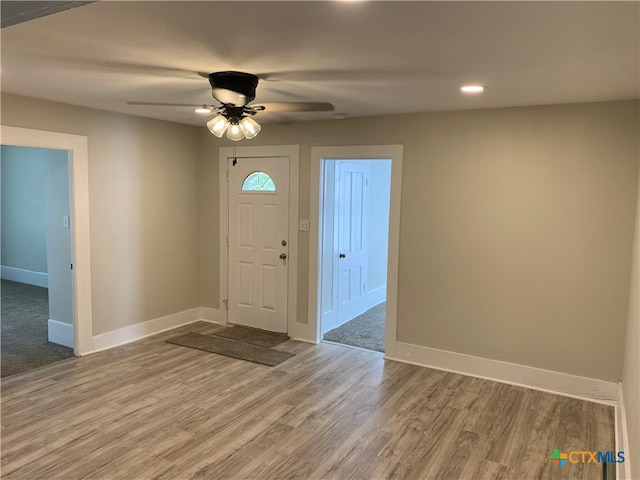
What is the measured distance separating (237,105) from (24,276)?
6.56 meters

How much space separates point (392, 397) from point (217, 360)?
5.68 ft

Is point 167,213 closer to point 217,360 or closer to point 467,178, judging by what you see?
point 217,360

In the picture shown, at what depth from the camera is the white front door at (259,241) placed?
5.13 meters

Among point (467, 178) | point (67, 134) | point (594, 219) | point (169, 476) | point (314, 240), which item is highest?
point (67, 134)

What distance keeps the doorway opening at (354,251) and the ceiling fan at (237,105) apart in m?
1.80

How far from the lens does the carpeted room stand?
360cm

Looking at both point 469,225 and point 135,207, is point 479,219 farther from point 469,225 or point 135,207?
point 135,207

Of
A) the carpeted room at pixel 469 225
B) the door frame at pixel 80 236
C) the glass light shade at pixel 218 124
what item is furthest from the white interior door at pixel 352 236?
the door frame at pixel 80 236

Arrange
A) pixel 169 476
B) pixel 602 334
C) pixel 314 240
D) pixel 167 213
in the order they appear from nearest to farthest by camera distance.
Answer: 1. pixel 169 476
2. pixel 602 334
3. pixel 314 240
4. pixel 167 213

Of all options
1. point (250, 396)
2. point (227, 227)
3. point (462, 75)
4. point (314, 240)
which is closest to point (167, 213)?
point (227, 227)

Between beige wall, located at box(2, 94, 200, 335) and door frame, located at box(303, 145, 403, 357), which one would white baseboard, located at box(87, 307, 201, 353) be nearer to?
beige wall, located at box(2, 94, 200, 335)

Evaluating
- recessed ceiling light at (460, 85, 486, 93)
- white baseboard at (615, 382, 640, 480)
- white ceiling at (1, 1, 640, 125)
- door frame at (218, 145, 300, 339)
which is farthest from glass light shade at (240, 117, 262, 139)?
white baseboard at (615, 382, 640, 480)

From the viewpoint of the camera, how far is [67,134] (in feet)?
13.6

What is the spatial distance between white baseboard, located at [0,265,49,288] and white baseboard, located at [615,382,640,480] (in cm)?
764
